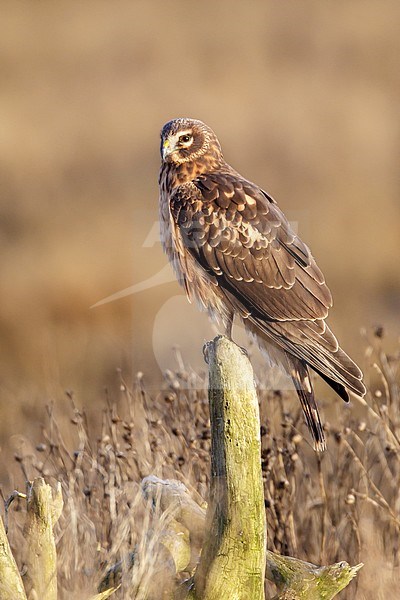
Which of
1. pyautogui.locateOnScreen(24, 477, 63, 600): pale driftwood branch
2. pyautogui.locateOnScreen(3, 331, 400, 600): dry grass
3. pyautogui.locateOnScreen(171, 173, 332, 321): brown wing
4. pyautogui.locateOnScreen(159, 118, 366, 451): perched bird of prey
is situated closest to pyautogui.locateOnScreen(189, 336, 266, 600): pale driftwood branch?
Answer: pyautogui.locateOnScreen(24, 477, 63, 600): pale driftwood branch

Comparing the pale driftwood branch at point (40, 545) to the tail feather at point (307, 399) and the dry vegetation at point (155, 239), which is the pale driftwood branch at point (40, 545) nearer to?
the dry vegetation at point (155, 239)

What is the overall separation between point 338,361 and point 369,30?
12764 millimetres

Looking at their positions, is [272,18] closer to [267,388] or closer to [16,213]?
[16,213]

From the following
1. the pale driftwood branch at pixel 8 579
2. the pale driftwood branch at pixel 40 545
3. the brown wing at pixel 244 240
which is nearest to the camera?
the pale driftwood branch at pixel 8 579

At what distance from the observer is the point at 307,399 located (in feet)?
10.7

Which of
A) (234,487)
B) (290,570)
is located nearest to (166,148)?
(234,487)

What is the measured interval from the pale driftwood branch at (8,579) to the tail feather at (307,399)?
3.43 ft

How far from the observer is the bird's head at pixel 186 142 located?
A: 144 inches

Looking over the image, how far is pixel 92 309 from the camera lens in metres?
8.97

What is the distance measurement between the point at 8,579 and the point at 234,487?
1.99 ft

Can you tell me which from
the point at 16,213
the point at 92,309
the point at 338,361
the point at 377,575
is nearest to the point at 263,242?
the point at 338,361

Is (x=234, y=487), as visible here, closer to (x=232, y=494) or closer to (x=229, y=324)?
(x=232, y=494)

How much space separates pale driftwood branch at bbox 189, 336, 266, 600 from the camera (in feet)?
8.50

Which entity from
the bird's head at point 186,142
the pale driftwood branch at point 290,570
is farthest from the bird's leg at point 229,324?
the pale driftwood branch at point 290,570
